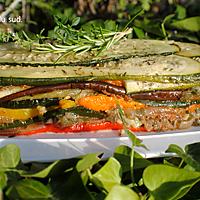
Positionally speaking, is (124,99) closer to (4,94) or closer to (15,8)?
(4,94)

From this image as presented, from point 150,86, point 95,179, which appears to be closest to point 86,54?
point 150,86

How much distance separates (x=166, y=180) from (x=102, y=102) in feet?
1.79

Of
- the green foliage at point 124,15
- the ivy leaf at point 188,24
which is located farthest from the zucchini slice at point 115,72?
the ivy leaf at point 188,24

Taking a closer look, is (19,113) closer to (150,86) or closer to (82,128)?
(82,128)

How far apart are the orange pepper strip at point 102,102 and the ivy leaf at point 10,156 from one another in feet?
1.40

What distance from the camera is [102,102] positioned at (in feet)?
5.72

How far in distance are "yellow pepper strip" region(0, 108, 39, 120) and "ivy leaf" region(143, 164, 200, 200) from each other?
619 mm

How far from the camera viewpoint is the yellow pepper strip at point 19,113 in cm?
174

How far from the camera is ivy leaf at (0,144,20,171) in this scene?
4.45 ft

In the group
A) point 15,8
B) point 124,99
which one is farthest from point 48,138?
point 15,8

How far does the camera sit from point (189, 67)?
1820 mm

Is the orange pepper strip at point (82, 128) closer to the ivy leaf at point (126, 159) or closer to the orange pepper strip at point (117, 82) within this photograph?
the orange pepper strip at point (117, 82)

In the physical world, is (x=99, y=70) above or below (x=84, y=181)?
above

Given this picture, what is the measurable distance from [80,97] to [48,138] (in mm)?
183
